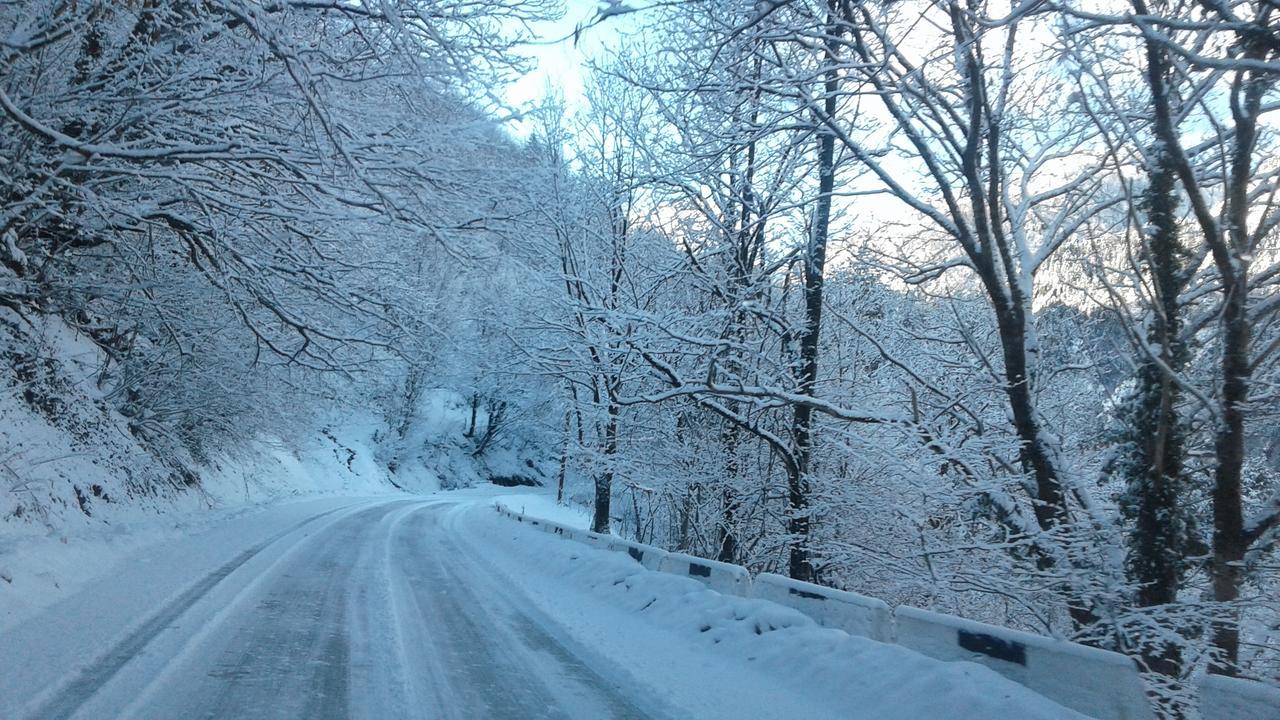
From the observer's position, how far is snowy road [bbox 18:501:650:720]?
15.8 feet

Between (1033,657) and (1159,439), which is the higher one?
(1159,439)

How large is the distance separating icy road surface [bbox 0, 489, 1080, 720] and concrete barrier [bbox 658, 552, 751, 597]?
206mm

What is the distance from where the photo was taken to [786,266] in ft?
43.2

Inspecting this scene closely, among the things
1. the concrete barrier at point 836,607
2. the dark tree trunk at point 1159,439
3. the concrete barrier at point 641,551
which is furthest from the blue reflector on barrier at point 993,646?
the concrete barrier at point 641,551

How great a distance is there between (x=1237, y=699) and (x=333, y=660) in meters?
5.47

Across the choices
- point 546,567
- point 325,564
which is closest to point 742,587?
point 546,567

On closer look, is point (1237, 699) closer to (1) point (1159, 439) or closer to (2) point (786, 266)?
(1) point (1159, 439)

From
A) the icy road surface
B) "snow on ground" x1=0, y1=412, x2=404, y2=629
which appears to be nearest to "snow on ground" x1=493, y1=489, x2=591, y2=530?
"snow on ground" x1=0, y1=412, x2=404, y2=629

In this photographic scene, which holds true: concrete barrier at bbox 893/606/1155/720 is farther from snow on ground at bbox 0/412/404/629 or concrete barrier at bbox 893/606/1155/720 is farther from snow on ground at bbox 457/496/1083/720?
snow on ground at bbox 0/412/404/629

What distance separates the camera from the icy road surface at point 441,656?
4.85 m

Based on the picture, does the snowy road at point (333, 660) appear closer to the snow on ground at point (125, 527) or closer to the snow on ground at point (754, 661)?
the snow on ground at point (754, 661)

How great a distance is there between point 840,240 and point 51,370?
1325cm

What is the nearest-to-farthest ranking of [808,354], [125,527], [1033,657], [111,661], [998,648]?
[1033,657] < [998,648] < [111,661] < [808,354] < [125,527]

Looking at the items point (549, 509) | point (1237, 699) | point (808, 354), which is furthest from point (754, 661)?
point (549, 509)
